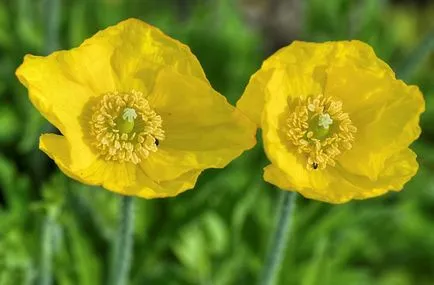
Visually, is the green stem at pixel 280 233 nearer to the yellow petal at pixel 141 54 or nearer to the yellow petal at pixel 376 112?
the yellow petal at pixel 376 112

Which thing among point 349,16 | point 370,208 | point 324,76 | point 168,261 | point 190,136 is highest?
point 324,76

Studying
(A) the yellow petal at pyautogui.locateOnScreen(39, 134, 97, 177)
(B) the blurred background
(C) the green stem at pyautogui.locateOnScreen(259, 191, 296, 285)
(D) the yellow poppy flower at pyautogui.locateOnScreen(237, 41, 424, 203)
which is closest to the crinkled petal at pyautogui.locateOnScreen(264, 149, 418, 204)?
(D) the yellow poppy flower at pyautogui.locateOnScreen(237, 41, 424, 203)

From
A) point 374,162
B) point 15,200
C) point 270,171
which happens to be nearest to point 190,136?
point 270,171

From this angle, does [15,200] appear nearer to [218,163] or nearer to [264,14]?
[218,163]

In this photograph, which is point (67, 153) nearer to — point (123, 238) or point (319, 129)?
point (123, 238)

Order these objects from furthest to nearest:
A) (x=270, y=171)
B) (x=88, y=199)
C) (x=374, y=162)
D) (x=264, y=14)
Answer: (x=264, y=14), (x=88, y=199), (x=374, y=162), (x=270, y=171)

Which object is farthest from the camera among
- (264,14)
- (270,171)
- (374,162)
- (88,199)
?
(264,14)
